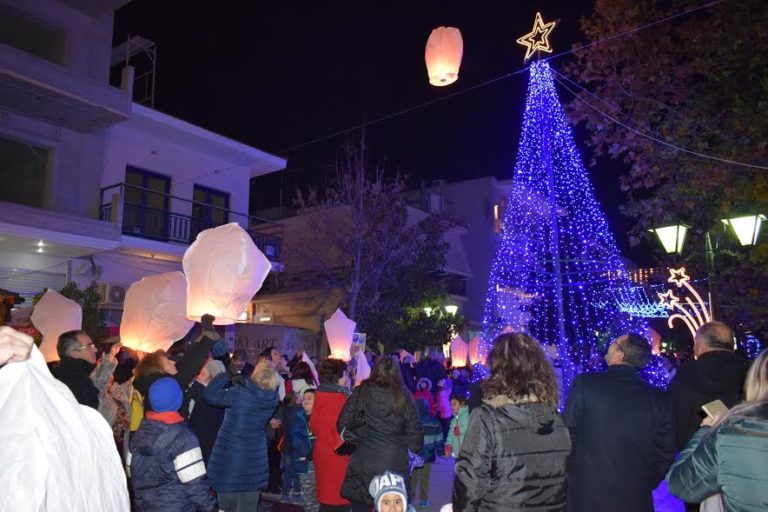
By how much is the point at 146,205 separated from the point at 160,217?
21.2 inches

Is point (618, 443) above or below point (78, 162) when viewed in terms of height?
below

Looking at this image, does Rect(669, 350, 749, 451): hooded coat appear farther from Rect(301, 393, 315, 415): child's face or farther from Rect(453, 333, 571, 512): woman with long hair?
Rect(301, 393, 315, 415): child's face

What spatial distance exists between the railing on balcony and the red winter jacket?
11.7 m

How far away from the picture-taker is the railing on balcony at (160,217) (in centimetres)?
1603

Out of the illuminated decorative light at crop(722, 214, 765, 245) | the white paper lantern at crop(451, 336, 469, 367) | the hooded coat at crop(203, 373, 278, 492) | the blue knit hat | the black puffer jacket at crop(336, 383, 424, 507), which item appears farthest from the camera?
the white paper lantern at crop(451, 336, 469, 367)

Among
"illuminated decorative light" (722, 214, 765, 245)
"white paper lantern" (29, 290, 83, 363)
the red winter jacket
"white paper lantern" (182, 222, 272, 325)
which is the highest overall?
"illuminated decorative light" (722, 214, 765, 245)

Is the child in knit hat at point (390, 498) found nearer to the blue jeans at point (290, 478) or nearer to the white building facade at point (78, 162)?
the blue jeans at point (290, 478)

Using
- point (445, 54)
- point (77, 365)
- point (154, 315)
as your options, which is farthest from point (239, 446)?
point (445, 54)

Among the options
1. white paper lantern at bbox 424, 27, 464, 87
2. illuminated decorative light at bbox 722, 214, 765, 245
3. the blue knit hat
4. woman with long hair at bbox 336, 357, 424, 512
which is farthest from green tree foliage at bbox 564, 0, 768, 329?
the blue knit hat

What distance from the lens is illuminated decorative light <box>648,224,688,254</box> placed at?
31.0ft

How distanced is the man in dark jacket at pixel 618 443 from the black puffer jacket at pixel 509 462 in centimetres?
85

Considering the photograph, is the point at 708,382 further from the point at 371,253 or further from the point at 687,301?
the point at 371,253

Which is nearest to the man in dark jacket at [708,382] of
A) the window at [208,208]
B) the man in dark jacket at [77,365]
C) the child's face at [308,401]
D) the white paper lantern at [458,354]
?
the child's face at [308,401]

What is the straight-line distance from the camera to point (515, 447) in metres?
3.18
